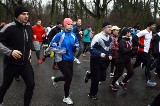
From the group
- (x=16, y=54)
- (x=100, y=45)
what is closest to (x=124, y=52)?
(x=100, y=45)

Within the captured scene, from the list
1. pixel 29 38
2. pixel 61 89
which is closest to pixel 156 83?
pixel 61 89

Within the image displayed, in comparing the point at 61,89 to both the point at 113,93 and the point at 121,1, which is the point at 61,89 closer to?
the point at 113,93

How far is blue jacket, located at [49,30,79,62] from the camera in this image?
20.1ft

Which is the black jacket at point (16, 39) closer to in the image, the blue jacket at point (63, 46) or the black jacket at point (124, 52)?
the blue jacket at point (63, 46)

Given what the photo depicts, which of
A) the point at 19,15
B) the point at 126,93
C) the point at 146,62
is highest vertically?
the point at 19,15

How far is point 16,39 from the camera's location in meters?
5.01

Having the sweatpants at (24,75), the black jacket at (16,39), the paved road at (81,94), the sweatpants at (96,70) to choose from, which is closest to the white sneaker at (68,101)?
the paved road at (81,94)

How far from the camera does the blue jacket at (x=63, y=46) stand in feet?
20.1

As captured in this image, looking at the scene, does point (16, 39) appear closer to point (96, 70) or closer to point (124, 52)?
point (96, 70)

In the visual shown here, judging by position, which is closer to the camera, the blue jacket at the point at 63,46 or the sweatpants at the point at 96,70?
the blue jacket at the point at 63,46

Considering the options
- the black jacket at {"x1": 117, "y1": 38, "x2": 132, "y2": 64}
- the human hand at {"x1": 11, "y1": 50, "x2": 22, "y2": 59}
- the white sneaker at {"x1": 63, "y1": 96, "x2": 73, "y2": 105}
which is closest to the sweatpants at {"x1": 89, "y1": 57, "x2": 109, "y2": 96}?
the white sneaker at {"x1": 63, "y1": 96, "x2": 73, "y2": 105}

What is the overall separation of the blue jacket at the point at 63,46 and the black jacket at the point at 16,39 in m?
1.06

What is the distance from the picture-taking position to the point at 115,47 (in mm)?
7344

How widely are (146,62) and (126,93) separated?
4.68 feet
